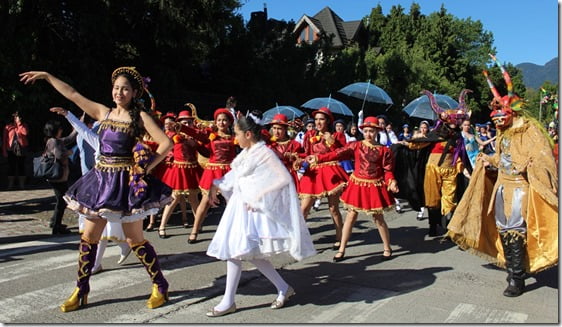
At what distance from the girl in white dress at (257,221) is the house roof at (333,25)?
150 ft

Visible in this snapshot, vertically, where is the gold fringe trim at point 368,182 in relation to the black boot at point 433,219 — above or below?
above

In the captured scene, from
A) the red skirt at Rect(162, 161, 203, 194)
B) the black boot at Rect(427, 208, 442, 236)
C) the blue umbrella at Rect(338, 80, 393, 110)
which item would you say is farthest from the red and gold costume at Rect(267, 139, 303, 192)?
the blue umbrella at Rect(338, 80, 393, 110)

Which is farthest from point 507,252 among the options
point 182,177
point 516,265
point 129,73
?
point 182,177

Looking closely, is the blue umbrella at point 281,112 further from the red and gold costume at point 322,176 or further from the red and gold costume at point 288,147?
the red and gold costume at point 322,176

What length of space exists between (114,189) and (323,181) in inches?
141

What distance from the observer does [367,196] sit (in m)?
6.71

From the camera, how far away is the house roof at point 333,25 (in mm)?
49656

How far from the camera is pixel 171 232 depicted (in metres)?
8.24

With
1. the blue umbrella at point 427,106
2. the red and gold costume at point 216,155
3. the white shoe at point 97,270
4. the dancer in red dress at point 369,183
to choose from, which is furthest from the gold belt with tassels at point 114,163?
the blue umbrella at point 427,106

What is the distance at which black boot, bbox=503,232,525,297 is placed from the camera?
5.27 metres

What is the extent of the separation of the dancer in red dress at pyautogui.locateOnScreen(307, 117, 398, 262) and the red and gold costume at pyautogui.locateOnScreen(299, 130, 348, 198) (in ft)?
1.47

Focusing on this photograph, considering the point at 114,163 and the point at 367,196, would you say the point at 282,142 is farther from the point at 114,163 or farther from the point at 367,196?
the point at 114,163

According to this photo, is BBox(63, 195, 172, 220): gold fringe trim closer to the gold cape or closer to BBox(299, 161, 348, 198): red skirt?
BBox(299, 161, 348, 198): red skirt

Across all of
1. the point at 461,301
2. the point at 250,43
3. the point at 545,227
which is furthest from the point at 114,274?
the point at 250,43
